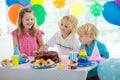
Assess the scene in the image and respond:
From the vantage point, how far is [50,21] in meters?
3.98

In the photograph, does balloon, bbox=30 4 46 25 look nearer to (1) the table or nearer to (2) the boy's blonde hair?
(2) the boy's blonde hair

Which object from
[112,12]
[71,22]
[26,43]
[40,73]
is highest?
[112,12]

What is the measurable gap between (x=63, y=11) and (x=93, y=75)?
1.85 m

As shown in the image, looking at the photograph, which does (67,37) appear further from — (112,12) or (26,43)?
(112,12)

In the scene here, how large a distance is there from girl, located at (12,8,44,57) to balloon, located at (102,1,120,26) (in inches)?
38.2

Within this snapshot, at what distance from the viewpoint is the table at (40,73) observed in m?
1.70

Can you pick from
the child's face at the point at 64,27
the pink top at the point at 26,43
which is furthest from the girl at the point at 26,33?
the child's face at the point at 64,27

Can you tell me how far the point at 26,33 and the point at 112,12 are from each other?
110cm

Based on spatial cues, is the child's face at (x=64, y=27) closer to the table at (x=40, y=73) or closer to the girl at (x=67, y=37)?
the girl at (x=67, y=37)

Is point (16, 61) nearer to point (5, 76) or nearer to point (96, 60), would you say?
point (5, 76)

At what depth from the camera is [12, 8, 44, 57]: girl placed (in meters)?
2.58

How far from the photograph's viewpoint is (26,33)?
104 inches

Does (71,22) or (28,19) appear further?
(28,19)

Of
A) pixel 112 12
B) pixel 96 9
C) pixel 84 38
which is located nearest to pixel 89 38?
pixel 84 38
